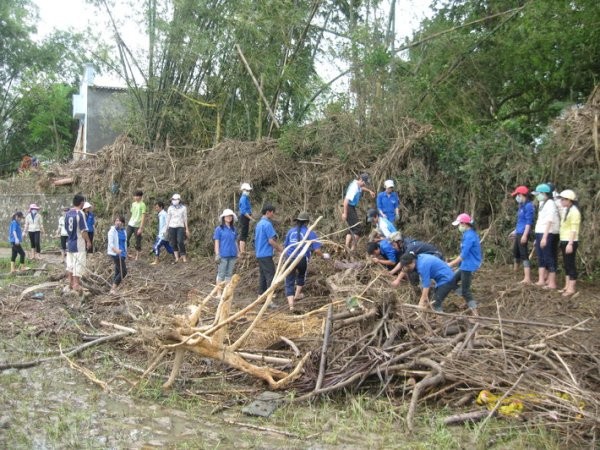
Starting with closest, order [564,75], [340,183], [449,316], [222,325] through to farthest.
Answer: [222,325] → [449,316] → [340,183] → [564,75]

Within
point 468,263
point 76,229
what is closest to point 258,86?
point 76,229

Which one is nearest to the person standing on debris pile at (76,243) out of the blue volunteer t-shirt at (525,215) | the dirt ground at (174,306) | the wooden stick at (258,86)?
the dirt ground at (174,306)

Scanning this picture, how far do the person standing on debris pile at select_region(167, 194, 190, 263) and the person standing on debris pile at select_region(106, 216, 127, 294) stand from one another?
131 inches

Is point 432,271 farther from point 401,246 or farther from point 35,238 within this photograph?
point 35,238

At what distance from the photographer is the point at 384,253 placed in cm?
981

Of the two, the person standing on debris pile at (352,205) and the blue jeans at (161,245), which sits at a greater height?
the person standing on debris pile at (352,205)

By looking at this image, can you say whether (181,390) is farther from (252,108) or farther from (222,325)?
(252,108)

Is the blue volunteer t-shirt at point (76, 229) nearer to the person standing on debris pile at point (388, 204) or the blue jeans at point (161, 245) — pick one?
the blue jeans at point (161, 245)

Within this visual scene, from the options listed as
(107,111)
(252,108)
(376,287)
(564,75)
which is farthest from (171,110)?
(376,287)

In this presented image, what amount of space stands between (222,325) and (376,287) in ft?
7.81

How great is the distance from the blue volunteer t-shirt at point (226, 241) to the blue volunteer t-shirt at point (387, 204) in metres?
3.32

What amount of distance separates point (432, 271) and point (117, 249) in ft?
17.6

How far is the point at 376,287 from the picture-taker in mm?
7520

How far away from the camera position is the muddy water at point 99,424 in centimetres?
488
